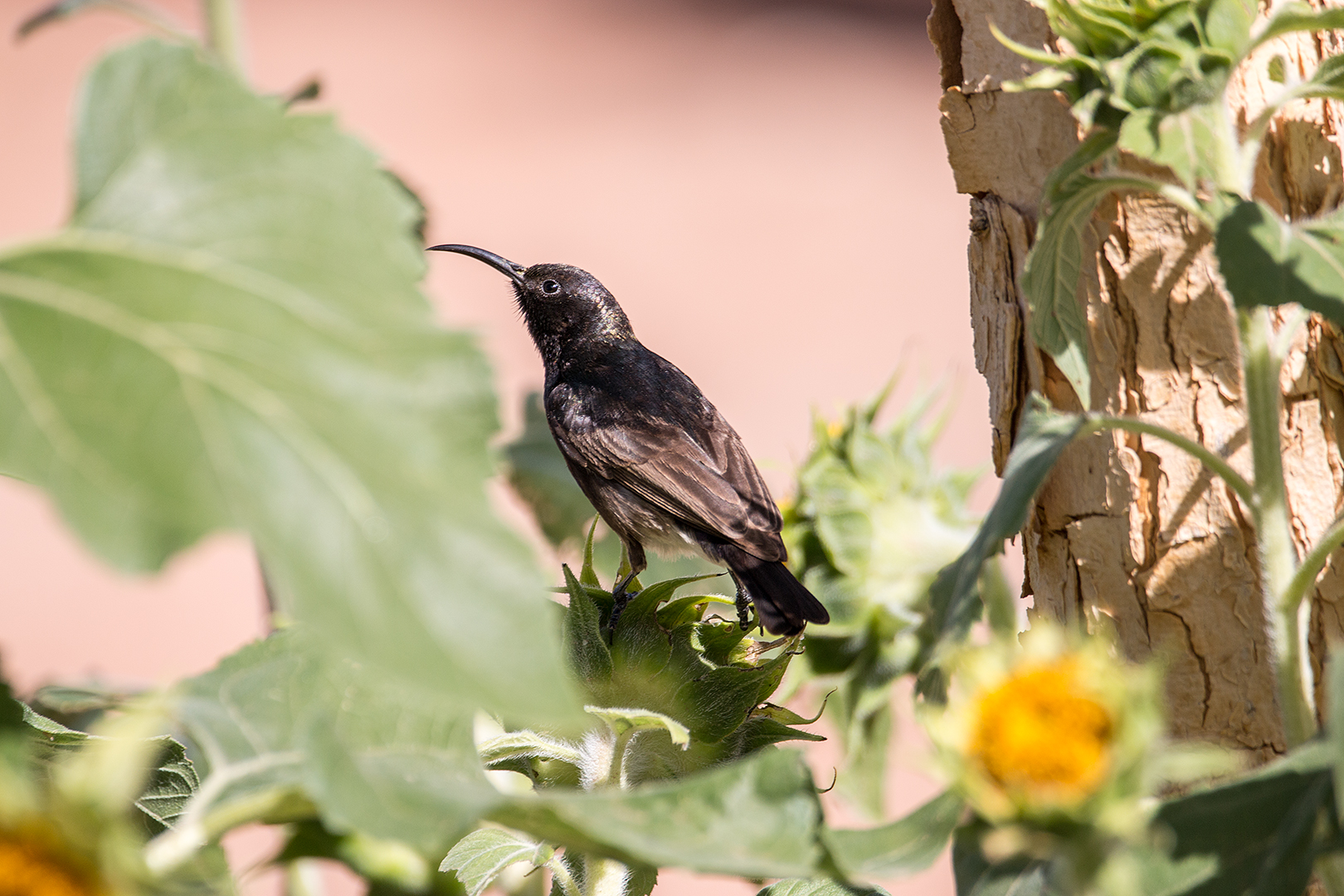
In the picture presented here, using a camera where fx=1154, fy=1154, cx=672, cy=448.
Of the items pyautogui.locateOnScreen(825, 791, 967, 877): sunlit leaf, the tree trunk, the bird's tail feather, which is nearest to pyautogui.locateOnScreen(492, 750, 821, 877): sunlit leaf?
pyautogui.locateOnScreen(825, 791, 967, 877): sunlit leaf

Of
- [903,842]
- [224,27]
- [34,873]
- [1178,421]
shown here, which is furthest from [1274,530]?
[224,27]

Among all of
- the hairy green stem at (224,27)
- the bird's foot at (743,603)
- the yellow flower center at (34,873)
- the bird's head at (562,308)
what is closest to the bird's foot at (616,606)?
the bird's foot at (743,603)

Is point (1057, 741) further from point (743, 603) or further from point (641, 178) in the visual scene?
point (641, 178)

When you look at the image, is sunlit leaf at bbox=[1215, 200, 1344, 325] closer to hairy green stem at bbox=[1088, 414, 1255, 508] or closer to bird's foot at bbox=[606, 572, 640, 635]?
hairy green stem at bbox=[1088, 414, 1255, 508]

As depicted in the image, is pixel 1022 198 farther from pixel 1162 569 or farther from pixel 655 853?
pixel 655 853

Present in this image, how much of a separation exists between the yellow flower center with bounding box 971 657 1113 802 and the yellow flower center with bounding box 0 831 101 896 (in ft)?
1.06

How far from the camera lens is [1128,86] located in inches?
31.3

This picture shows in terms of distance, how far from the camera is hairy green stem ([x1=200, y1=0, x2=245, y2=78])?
139 centimetres

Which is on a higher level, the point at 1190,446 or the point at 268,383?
the point at 268,383

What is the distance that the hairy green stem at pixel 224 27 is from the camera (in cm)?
139

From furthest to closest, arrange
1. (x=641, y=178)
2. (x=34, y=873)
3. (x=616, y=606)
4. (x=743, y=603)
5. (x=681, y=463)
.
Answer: (x=641, y=178), (x=681, y=463), (x=743, y=603), (x=616, y=606), (x=34, y=873)

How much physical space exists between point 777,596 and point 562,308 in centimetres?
103

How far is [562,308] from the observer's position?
230 cm

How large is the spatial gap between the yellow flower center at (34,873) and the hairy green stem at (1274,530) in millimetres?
739
